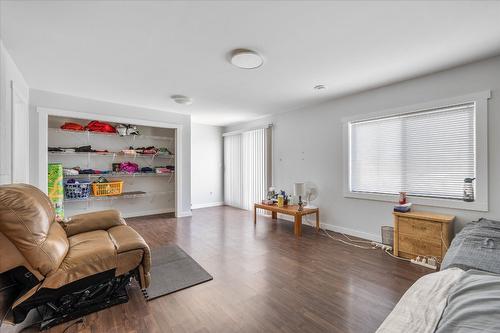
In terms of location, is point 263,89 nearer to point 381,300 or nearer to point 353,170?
point 353,170

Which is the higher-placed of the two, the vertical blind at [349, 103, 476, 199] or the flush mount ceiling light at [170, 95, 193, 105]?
the flush mount ceiling light at [170, 95, 193, 105]

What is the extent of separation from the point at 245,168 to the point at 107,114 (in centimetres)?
323

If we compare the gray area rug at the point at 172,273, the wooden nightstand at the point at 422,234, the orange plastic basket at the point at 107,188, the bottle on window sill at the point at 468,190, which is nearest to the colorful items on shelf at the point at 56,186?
the orange plastic basket at the point at 107,188

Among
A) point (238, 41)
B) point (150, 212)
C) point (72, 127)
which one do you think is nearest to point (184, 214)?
point (150, 212)

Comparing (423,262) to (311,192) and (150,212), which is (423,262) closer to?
(311,192)

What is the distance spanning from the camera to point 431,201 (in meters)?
2.97

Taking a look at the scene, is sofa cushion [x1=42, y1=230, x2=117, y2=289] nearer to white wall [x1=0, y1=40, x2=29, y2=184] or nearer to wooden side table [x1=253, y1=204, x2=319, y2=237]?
white wall [x1=0, y1=40, x2=29, y2=184]

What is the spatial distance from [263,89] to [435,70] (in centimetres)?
220

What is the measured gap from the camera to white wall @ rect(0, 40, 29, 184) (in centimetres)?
221

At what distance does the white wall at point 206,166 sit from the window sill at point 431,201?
12.5ft

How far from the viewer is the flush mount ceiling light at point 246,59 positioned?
2381mm

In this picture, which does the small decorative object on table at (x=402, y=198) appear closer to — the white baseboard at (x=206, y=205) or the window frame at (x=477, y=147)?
the window frame at (x=477, y=147)

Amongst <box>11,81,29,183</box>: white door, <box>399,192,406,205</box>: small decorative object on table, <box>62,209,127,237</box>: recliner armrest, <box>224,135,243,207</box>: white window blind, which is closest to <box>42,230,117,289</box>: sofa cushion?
<box>62,209,127,237</box>: recliner armrest

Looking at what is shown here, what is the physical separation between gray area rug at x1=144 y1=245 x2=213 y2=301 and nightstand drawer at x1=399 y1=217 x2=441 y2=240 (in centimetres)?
240
